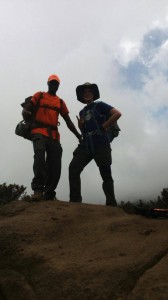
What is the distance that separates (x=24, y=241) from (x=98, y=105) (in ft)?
12.4

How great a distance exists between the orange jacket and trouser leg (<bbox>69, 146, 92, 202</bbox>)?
0.57m

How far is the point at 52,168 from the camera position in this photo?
7039mm

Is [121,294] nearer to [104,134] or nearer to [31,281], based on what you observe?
[31,281]

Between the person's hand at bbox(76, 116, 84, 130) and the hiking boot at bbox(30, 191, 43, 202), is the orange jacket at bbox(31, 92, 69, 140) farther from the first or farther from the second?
the hiking boot at bbox(30, 191, 43, 202)

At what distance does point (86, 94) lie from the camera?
7.56m

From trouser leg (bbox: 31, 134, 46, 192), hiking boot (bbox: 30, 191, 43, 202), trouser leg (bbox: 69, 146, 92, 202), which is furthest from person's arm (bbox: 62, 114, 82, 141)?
hiking boot (bbox: 30, 191, 43, 202)

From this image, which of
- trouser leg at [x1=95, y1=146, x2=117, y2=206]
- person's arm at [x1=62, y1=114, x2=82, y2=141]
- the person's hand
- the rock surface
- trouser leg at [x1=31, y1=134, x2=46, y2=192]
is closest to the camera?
the rock surface

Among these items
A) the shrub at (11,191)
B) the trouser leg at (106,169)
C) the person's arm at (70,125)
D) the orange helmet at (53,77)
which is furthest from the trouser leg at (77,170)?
the shrub at (11,191)

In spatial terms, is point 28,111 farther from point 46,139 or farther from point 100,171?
point 100,171

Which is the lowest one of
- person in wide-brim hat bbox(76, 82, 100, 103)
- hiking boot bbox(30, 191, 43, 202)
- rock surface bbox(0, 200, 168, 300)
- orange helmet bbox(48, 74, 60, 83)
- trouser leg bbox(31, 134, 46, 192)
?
rock surface bbox(0, 200, 168, 300)

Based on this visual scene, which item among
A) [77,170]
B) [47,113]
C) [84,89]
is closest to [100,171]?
[77,170]

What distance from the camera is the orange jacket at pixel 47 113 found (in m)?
7.16

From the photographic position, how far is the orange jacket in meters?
7.16

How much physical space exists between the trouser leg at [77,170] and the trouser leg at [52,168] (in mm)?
264
